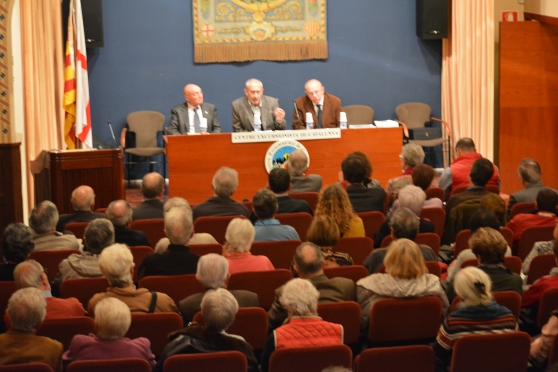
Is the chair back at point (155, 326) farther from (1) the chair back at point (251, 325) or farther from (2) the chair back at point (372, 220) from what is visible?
(2) the chair back at point (372, 220)

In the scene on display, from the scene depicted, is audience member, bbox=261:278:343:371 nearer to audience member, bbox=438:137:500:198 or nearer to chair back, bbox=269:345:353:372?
chair back, bbox=269:345:353:372

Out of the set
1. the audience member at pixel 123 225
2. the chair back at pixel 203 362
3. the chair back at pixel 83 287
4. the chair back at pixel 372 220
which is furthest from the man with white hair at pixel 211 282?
the chair back at pixel 372 220

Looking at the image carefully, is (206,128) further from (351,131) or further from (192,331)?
(192,331)

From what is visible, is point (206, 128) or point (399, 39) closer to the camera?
point (206, 128)

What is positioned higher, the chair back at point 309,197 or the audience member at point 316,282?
the chair back at point 309,197

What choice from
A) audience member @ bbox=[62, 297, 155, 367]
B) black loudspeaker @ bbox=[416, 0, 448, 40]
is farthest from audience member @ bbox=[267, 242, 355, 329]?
black loudspeaker @ bbox=[416, 0, 448, 40]

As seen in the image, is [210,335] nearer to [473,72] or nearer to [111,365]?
[111,365]

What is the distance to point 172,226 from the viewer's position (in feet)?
13.8

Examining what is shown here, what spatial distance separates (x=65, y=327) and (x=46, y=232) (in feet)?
5.04

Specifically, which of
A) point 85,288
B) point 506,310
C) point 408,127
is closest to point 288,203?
point 85,288

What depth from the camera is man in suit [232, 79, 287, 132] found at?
329 inches

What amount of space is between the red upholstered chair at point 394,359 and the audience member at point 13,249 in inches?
82.5

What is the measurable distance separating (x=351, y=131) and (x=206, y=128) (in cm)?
157

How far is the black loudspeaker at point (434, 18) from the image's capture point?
31.6 ft
